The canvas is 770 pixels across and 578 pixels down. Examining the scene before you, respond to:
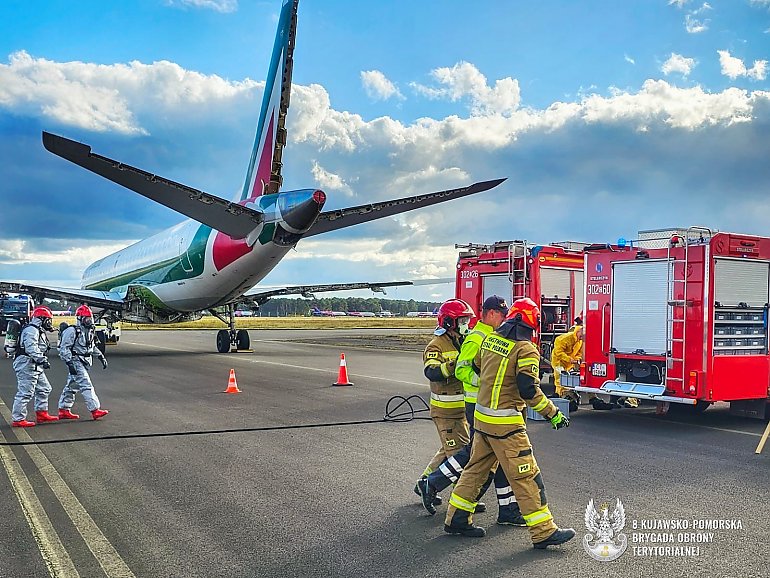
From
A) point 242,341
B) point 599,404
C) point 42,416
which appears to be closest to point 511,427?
point 599,404

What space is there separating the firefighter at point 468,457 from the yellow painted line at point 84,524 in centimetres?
250

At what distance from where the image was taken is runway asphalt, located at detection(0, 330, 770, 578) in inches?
196

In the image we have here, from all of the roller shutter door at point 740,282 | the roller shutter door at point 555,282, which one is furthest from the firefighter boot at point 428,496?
the roller shutter door at point 555,282

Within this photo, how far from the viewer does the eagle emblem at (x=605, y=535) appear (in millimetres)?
5191

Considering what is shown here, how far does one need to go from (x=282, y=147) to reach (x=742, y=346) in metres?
12.6

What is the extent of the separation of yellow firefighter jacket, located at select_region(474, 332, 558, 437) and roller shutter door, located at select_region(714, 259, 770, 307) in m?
6.44

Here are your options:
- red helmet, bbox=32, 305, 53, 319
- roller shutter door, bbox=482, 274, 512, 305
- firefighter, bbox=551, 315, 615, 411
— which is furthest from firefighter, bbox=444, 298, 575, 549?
roller shutter door, bbox=482, 274, 512, 305

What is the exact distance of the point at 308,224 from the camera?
17.4m

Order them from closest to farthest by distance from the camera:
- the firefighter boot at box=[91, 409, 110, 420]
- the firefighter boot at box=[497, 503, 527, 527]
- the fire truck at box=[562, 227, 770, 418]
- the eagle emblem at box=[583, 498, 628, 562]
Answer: the eagle emblem at box=[583, 498, 628, 562] < the firefighter boot at box=[497, 503, 527, 527] < the fire truck at box=[562, 227, 770, 418] < the firefighter boot at box=[91, 409, 110, 420]

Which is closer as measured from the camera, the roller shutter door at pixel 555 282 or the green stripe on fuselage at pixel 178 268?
the roller shutter door at pixel 555 282

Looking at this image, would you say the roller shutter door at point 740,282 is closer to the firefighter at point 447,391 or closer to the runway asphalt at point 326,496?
the runway asphalt at point 326,496

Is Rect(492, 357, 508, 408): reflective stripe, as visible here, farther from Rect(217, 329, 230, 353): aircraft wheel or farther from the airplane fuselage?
Rect(217, 329, 230, 353): aircraft wheel

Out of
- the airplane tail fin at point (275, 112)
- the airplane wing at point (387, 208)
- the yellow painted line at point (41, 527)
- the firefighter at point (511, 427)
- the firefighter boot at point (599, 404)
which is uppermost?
the airplane tail fin at point (275, 112)

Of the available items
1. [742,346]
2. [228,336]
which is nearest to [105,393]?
[742,346]
